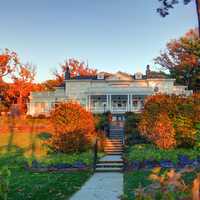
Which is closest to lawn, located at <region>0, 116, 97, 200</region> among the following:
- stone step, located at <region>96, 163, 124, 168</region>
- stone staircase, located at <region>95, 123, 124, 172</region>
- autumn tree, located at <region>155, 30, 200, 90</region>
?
stone step, located at <region>96, 163, 124, 168</region>

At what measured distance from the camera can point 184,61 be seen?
6481 cm

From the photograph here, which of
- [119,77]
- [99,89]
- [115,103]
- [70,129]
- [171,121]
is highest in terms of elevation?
[119,77]

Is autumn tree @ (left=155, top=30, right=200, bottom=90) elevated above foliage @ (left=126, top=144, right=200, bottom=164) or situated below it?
above

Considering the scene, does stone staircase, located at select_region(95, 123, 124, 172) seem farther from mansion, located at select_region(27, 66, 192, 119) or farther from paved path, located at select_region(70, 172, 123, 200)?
mansion, located at select_region(27, 66, 192, 119)

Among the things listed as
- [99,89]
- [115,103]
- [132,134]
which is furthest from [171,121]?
[115,103]

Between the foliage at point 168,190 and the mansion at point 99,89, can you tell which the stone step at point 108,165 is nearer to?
Result: the foliage at point 168,190

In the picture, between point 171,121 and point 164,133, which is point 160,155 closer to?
point 164,133

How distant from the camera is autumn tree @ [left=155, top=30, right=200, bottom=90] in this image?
63.5 m

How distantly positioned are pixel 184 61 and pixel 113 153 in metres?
44.9

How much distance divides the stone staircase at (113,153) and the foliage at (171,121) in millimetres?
2386

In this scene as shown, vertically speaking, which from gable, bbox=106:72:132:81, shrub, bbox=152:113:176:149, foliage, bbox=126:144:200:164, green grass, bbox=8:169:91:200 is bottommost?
green grass, bbox=8:169:91:200

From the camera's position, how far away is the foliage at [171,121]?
66.0 feet

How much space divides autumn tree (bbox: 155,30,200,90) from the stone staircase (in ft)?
99.6

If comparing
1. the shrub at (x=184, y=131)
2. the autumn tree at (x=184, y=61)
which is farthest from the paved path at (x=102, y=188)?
the autumn tree at (x=184, y=61)
